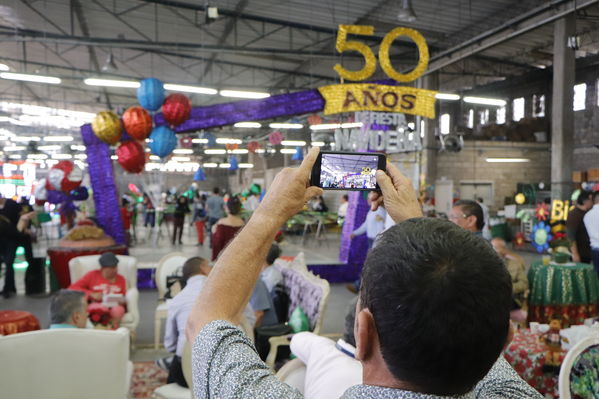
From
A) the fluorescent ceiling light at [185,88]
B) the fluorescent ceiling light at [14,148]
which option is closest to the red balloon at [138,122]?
the fluorescent ceiling light at [185,88]

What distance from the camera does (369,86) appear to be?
7098mm

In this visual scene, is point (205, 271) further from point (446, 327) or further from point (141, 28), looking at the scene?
point (141, 28)

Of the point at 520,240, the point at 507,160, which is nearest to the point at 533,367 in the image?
the point at 520,240

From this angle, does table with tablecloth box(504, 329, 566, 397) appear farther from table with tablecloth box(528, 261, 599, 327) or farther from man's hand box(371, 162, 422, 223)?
man's hand box(371, 162, 422, 223)

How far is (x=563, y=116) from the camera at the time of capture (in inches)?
443

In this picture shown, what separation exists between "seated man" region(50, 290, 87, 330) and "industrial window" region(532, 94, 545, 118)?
20.9m

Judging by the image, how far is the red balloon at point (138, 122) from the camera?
679 cm

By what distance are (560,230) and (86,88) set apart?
17.6 metres

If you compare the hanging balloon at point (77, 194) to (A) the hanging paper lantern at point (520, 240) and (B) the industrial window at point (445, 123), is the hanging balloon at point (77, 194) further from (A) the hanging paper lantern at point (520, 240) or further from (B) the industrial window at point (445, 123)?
(B) the industrial window at point (445, 123)

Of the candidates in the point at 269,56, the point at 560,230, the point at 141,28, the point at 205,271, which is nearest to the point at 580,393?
the point at 205,271

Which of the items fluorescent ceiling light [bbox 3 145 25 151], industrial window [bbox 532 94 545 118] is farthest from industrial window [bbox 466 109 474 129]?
fluorescent ceiling light [bbox 3 145 25 151]

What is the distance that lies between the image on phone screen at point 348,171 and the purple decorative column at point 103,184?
6.99 m

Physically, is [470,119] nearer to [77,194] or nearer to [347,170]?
[77,194]

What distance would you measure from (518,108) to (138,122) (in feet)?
61.5
